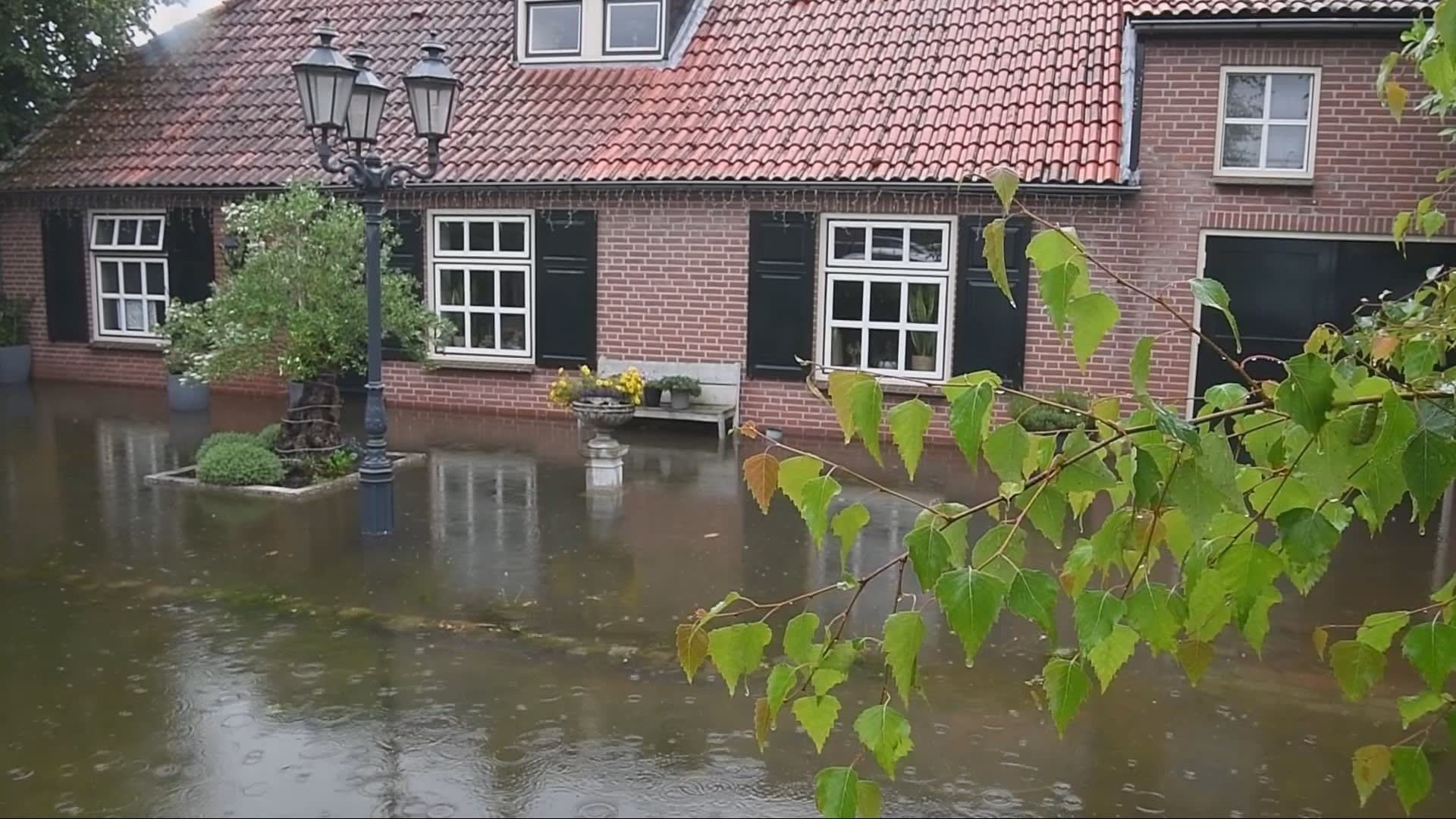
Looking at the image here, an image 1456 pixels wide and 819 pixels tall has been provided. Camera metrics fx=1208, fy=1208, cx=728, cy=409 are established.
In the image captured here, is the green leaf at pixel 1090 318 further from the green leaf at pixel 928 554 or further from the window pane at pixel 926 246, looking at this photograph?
the window pane at pixel 926 246

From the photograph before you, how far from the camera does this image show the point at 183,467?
10586 mm

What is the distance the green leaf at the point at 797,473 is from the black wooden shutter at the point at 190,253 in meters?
14.5

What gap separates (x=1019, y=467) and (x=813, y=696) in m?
0.47

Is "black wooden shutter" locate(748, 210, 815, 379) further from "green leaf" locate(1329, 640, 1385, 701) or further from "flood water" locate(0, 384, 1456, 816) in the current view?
"green leaf" locate(1329, 640, 1385, 701)

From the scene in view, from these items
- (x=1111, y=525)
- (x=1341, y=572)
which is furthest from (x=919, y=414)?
(x=1341, y=572)

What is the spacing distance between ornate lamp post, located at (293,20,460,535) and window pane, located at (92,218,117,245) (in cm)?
875

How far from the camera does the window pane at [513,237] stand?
1352cm

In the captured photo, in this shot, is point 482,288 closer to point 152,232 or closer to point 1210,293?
point 152,232

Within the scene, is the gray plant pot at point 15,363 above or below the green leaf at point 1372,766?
below

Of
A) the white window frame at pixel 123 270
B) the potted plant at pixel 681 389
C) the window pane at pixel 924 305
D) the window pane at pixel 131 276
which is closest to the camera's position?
the window pane at pixel 924 305

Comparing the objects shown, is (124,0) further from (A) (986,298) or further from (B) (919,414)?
(B) (919,414)

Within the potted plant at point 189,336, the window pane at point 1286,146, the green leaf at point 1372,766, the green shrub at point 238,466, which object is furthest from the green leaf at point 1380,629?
the window pane at point 1286,146

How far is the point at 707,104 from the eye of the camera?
527 inches

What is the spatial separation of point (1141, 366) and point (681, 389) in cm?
1074
